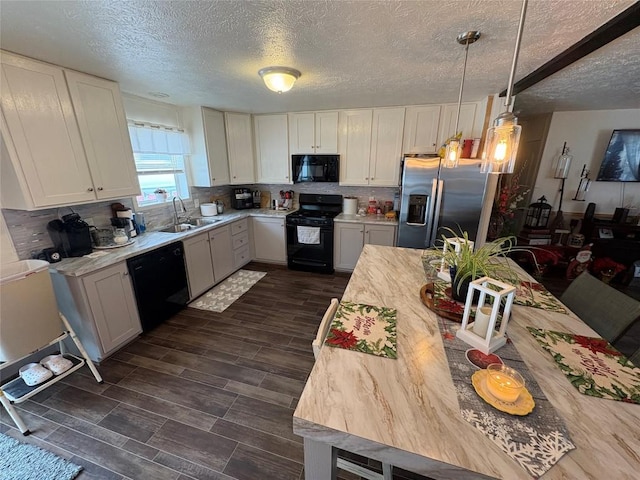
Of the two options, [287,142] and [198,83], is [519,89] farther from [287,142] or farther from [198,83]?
[198,83]

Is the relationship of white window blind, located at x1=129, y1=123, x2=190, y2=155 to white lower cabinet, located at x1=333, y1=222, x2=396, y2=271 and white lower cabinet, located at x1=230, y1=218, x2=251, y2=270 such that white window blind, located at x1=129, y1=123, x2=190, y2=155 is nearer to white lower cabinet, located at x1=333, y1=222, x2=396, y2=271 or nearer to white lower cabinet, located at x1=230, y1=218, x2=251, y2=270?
white lower cabinet, located at x1=230, y1=218, x2=251, y2=270

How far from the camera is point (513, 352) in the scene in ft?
3.65

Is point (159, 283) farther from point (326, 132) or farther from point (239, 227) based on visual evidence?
point (326, 132)

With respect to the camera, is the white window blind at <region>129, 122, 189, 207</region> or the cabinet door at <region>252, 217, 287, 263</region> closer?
the white window blind at <region>129, 122, 189, 207</region>

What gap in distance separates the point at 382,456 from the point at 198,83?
3.01 m

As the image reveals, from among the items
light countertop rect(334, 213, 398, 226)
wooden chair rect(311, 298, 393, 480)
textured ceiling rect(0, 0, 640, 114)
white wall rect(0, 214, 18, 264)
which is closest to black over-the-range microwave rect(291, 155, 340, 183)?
light countertop rect(334, 213, 398, 226)

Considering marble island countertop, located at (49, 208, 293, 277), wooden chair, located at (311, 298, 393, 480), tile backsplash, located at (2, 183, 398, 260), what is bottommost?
wooden chair, located at (311, 298, 393, 480)

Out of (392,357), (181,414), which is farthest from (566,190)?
(181,414)

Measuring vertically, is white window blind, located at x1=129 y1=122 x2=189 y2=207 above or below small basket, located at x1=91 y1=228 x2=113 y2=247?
above

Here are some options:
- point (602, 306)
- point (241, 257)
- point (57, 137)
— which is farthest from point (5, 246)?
point (602, 306)

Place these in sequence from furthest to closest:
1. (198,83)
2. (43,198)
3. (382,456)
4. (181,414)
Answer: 1. (198,83)
2. (43,198)
3. (181,414)
4. (382,456)

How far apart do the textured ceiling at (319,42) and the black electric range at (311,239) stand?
1712 mm

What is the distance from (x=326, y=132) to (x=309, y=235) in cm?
154

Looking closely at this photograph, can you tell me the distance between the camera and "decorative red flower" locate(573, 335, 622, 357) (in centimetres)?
111
